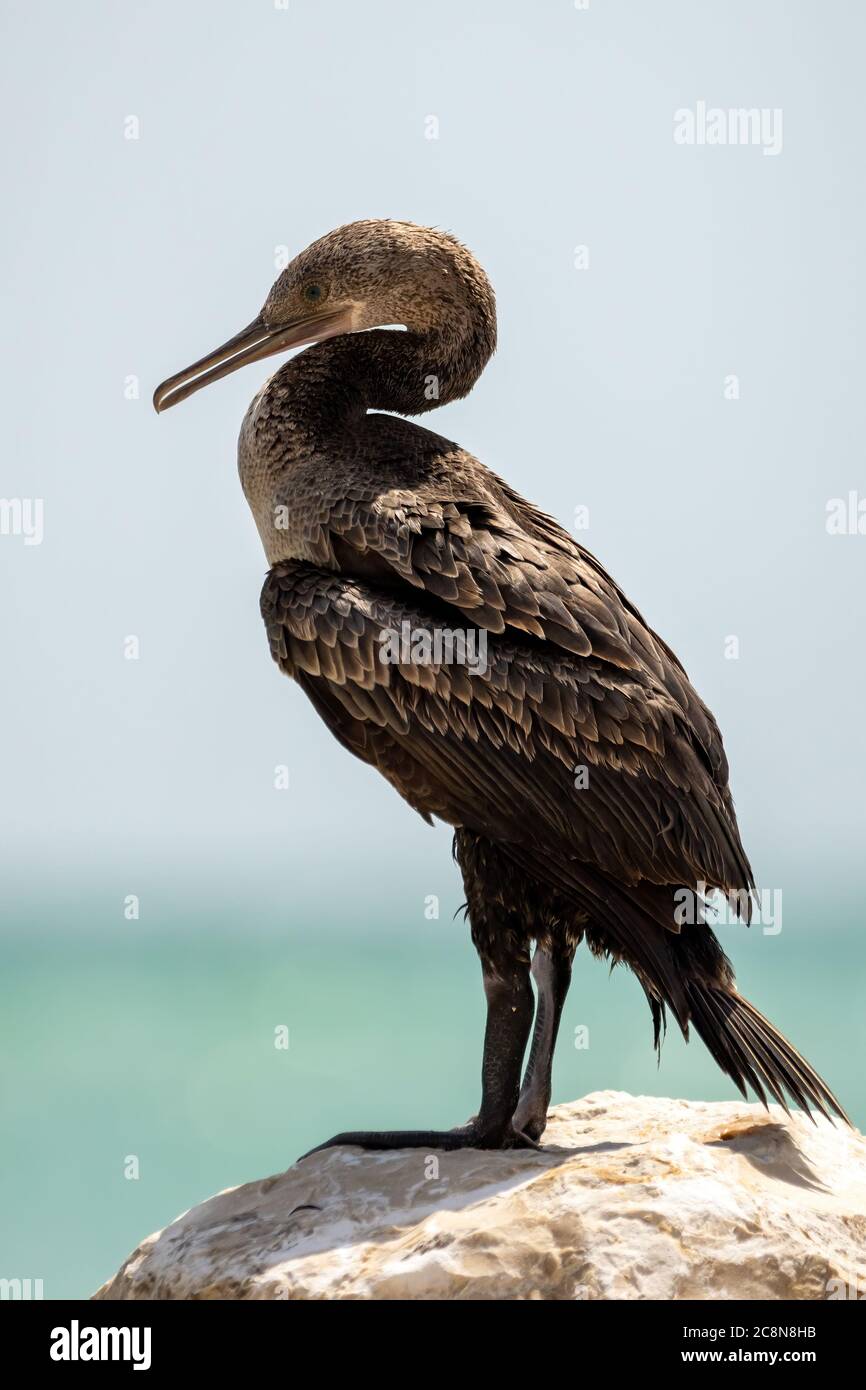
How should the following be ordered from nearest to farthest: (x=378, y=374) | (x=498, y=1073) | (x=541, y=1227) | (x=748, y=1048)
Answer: (x=541, y=1227)
(x=748, y=1048)
(x=498, y=1073)
(x=378, y=374)

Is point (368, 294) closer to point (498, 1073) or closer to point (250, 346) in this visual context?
point (250, 346)

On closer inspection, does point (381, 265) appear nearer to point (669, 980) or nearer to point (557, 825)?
point (557, 825)

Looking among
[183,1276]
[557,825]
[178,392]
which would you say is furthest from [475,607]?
[183,1276]

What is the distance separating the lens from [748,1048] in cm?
506

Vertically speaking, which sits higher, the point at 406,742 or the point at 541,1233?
the point at 406,742

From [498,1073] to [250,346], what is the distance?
2.91m

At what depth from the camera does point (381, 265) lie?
5.80 m

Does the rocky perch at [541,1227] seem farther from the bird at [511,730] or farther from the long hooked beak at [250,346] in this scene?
the long hooked beak at [250,346]

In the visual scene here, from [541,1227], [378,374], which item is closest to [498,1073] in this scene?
[541,1227]

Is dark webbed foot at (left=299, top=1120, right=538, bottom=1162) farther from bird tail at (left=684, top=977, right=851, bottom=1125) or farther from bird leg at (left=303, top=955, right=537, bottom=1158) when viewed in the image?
bird tail at (left=684, top=977, right=851, bottom=1125)

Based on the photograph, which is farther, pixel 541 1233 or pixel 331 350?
pixel 331 350

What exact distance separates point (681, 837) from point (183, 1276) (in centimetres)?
211

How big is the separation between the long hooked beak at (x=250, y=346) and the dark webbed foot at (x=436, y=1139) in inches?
113

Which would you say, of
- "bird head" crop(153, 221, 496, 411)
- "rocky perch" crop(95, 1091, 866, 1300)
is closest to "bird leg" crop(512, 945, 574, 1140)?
"rocky perch" crop(95, 1091, 866, 1300)
